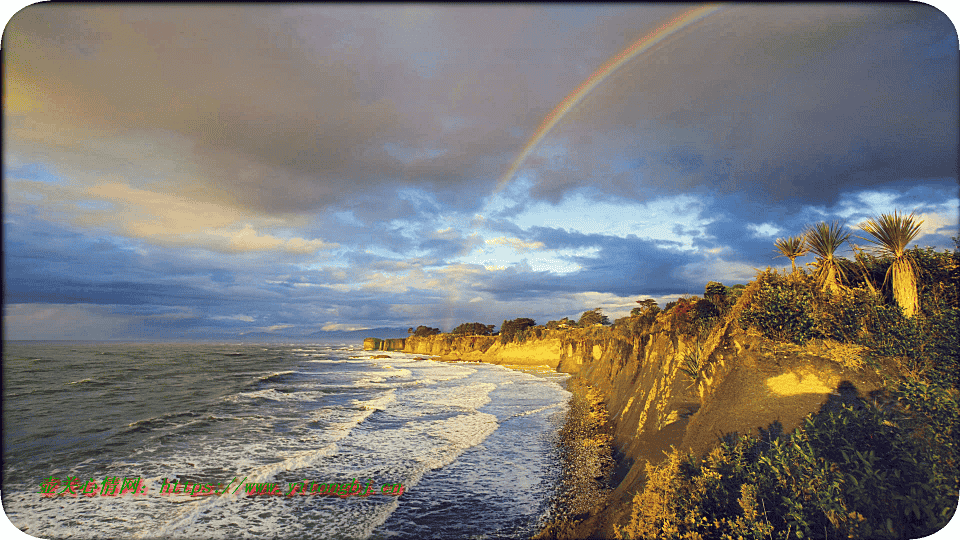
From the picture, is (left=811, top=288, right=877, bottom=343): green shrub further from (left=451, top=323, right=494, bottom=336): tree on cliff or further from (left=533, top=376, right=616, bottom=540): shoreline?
(left=451, top=323, right=494, bottom=336): tree on cliff

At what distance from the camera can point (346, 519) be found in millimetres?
10750

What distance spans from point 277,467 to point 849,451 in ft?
56.7

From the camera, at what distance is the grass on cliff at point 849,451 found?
5.75 m

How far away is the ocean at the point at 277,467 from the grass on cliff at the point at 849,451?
4.43 metres

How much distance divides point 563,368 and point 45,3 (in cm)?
6164

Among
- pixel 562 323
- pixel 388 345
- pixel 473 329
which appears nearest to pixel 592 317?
pixel 562 323

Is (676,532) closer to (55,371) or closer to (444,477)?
(444,477)

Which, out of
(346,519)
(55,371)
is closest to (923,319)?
(346,519)

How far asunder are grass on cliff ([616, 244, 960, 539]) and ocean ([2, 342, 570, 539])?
4.43 metres

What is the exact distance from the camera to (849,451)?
6445 mm

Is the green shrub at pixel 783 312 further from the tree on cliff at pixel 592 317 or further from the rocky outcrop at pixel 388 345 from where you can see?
the rocky outcrop at pixel 388 345

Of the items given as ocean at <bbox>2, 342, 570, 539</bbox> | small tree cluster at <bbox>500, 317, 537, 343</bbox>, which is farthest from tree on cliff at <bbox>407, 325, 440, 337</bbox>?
ocean at <bbox>2, 342, 570, 539</bbox>

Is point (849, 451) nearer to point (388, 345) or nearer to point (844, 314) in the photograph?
point (844, 314)

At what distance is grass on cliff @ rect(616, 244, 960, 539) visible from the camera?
575cm
